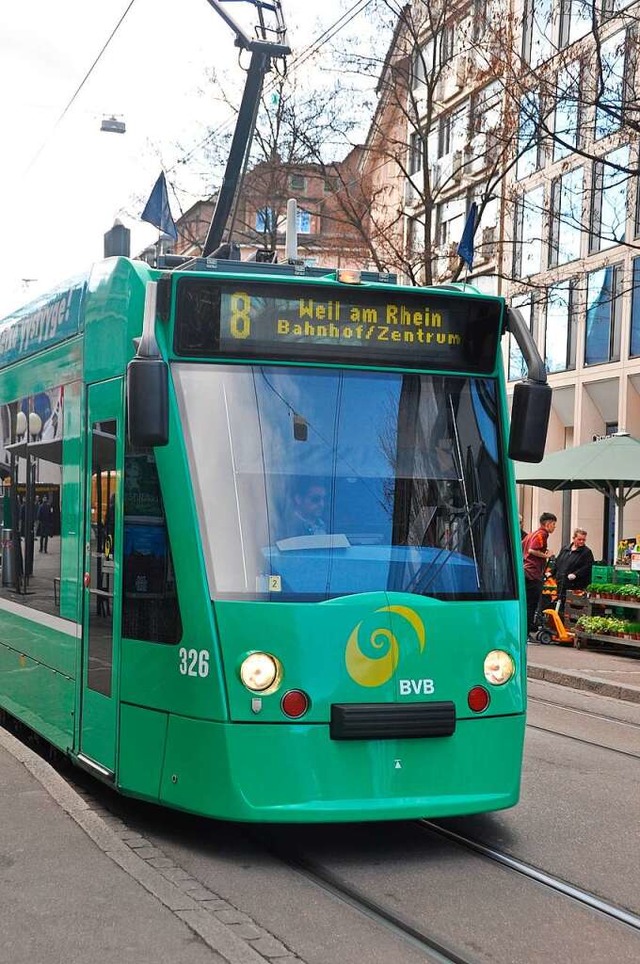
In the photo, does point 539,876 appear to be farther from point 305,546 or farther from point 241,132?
point 241,132

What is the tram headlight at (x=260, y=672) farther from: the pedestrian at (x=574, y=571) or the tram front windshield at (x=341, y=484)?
the pedestrian at (x=574, y=571)

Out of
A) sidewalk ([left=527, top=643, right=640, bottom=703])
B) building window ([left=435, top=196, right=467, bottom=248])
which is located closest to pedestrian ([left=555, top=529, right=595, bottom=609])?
sidewalk ([left=527, top=643, right=640, bottom=703])

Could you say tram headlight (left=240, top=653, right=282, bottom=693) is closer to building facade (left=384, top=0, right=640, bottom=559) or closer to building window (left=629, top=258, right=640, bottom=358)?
building facade (left=384, top=0, right=640, bottom=559)

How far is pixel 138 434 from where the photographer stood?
614 cm

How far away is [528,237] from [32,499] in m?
29.1

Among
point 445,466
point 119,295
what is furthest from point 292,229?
point 445,466

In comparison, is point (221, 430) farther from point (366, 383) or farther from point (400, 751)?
point (400, 751)

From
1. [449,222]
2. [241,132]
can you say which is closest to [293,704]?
[241,132]

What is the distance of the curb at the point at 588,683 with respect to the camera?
13.9 m

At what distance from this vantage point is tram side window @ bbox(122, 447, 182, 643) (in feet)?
21.2

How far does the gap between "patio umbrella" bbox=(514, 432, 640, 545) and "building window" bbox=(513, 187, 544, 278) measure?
16.0 m

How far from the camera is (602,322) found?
3375 centimetres

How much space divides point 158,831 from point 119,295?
270 centimetres

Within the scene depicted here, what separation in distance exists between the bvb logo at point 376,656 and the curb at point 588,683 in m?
8.04
